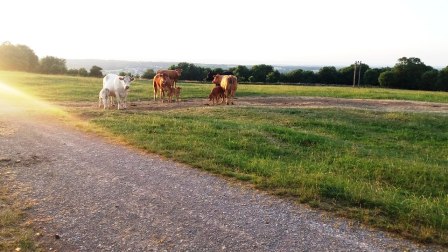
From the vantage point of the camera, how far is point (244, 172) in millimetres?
8828

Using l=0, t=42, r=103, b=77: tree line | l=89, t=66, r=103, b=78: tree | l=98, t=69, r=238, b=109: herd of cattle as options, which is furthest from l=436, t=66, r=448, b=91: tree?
l=0, t=42, r=103, b=77: tree line

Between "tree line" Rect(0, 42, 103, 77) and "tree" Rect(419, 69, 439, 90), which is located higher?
"tree line" Rect(0, 42, 103, 77)

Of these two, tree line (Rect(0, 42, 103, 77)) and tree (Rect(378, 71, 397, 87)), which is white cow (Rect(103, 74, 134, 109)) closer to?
tree line (Rect(0, 42, 103, 77))

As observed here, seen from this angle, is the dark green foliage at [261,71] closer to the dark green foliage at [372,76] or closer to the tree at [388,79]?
the dark green foliage at [372,76]

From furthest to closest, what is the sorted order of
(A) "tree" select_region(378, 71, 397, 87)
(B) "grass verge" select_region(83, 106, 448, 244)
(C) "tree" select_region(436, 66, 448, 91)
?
(A) "tree" select_region(378, 71, 397, 87), (C) "tree" select_region(436, 66, 448, 91), (B) "grass verge" select_region(83, 106, 448, 244)

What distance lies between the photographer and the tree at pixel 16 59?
216ft

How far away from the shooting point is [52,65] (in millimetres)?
65750

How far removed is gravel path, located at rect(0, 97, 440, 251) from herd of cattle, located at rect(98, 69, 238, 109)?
32.6 feet

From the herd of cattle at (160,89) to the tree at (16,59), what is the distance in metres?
46.5

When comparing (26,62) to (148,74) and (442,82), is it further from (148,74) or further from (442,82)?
(442,82)

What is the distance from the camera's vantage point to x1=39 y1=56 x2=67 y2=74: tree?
64.2 meters

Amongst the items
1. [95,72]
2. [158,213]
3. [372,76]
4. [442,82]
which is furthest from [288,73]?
[158,213]

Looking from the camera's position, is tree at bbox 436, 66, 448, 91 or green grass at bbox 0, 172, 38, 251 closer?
green grass at bbox 0, 172, 38, 251

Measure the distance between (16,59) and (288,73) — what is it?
144 ft
